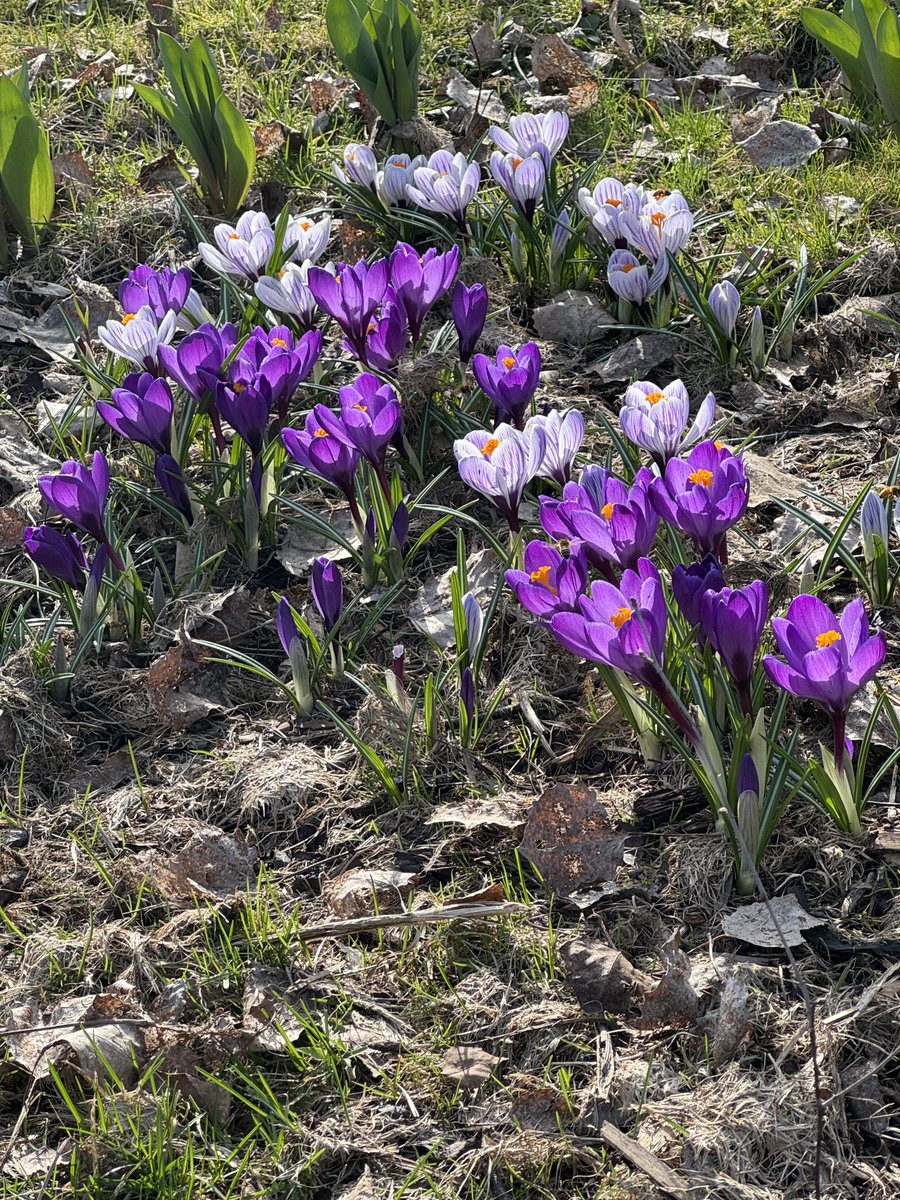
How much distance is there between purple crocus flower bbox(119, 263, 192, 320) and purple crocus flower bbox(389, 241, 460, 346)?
0.49 meters

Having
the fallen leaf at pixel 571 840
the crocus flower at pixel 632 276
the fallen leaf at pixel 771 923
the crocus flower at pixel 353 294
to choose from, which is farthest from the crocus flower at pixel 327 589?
the crocus flower at pixel 632 276

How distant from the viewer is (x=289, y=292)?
2.82 meters

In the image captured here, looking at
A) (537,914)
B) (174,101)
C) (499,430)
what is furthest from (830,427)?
(174,101)

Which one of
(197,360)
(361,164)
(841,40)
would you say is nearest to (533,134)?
(361,164)

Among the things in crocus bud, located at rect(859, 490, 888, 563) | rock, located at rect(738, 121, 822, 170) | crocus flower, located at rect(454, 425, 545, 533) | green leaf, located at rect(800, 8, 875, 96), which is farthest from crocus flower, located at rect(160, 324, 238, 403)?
green leaf, located at rect(800, 8, 875, 96)

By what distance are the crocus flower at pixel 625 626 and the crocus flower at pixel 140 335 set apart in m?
1.32

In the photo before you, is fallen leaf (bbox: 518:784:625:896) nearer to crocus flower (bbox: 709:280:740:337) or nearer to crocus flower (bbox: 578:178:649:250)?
crocus flower (bbox: 709:280:740:337)

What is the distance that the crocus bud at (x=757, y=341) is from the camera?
2.83 m

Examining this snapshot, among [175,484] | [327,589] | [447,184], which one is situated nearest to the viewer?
[327,589]

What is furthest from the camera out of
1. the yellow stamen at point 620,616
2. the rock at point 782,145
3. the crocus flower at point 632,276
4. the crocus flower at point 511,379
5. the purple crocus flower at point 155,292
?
the rock at point 782,145

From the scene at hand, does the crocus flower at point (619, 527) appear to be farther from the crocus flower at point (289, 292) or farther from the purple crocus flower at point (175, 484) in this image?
the crocus flower at point (289, 292)

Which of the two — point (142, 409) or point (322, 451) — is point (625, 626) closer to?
point (322, 451)

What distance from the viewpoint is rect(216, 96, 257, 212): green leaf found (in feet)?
10.9

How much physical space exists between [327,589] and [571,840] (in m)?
0.67
